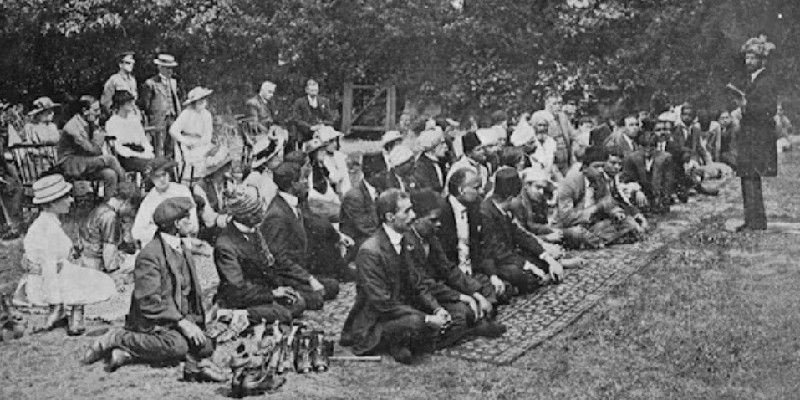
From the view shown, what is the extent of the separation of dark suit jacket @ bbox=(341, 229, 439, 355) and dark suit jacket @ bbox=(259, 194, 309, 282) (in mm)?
1157

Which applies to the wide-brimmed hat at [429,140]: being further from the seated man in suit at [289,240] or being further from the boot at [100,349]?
the boot at [100,349]

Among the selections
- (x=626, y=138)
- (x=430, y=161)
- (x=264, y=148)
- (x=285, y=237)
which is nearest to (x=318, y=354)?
(x=285, y=237)

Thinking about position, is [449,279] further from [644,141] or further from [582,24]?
[582,24]

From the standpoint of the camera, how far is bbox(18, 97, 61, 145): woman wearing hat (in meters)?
8.29

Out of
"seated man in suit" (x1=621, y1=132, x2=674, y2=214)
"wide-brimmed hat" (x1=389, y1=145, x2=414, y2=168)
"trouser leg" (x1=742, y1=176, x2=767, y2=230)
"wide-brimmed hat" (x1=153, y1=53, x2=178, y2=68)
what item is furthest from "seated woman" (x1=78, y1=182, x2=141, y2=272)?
"trouser leg" (x1=742, y1=176, x2=767, y2=230)

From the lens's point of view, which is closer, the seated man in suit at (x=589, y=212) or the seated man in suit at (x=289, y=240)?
the seated man in suit at (x=289, y=240)

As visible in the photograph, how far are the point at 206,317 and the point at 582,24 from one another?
9119 mm

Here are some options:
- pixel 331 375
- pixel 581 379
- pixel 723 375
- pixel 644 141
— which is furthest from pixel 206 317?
pixel 644 141

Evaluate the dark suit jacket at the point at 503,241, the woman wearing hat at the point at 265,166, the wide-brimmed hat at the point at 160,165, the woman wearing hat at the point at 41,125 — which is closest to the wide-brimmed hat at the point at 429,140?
the woman wearing hat at the point at 265,166

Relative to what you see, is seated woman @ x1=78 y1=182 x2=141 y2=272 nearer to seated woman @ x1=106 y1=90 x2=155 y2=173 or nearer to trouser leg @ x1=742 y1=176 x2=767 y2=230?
seated woman @ x1=106 y1=90 x2=155 y2=173

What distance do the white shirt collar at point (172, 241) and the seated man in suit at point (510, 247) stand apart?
264 cm

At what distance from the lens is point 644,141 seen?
1202 centimetres

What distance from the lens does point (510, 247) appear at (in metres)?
7.91

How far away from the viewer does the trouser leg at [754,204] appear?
367 inches
